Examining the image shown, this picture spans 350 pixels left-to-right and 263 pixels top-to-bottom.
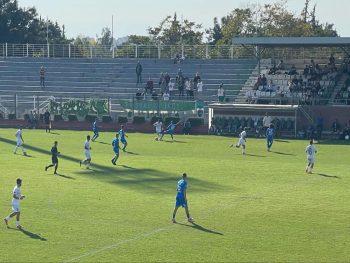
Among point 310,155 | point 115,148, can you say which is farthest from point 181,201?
point 115,148

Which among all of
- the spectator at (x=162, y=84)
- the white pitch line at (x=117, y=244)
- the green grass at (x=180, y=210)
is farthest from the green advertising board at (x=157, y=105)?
the white pitch line at (x=117, y=244)

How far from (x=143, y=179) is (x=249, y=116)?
23845 millimetres

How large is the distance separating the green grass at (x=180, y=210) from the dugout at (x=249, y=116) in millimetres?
8646

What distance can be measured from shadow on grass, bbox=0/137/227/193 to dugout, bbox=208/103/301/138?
1909cm

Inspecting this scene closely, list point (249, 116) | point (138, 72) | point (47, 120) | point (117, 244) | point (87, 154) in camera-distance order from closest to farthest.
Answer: point (117, 244), point (87, 154), point (249, 116), point (47, 120), point (138, 72)

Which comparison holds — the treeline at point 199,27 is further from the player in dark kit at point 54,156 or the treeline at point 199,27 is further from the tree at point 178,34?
the player in dark kit at point 54,156

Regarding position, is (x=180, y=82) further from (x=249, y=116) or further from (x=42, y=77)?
(x=42, y=77)

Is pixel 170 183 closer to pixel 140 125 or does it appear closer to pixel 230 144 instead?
pixel 230 144

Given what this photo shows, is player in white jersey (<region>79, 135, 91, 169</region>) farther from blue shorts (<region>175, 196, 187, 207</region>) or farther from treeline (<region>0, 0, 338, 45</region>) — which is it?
treeline (<region>0, 0, 338, 45</region>)

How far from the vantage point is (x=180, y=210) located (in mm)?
29812

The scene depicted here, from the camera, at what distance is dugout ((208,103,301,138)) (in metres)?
58.6

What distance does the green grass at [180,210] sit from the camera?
23.2 m

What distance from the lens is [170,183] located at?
3616 centimetres

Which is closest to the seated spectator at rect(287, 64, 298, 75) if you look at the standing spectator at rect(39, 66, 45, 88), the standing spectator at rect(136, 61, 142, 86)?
the standing spectator at rect(136, 61, 142, 86)
